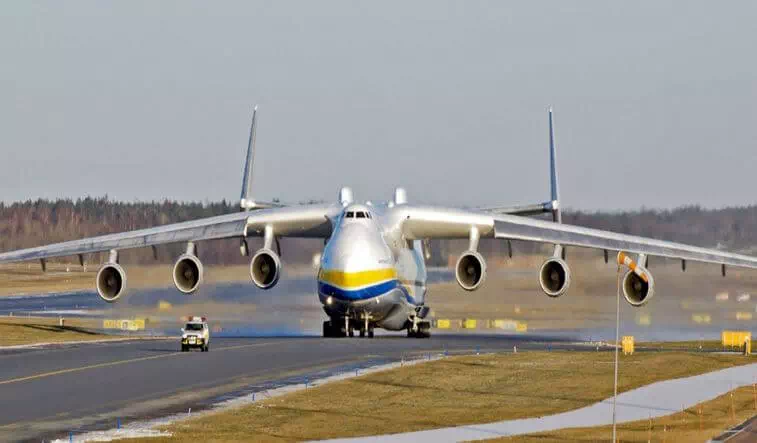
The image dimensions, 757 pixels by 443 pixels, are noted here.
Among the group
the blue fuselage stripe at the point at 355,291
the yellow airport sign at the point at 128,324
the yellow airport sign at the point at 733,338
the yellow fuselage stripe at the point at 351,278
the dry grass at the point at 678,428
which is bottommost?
the dry grass at the point at 678,428

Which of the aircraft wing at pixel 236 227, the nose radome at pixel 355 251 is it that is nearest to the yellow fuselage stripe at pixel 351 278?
the nose radome at pixel 355 251

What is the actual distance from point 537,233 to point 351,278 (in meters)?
6.55

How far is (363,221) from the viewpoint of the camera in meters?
44.4

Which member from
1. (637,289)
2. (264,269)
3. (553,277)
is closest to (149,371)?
(264,269)

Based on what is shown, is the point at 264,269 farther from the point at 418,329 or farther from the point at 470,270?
the point at 418,329

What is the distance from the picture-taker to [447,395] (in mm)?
32531

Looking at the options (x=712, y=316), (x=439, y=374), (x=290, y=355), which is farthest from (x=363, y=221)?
(x=712, y=316)

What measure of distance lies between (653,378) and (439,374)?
5.19 m

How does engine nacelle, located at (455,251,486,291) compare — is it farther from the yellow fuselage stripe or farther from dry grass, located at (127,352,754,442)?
dry grass, located at (127,352,754,442)

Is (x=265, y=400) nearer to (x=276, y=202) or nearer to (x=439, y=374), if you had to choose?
(x=439, y=374)

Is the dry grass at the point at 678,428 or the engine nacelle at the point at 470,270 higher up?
the engine nacelle at the point at 470,270

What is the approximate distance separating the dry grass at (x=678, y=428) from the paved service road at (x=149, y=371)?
7763 mm

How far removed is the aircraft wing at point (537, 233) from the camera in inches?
1809

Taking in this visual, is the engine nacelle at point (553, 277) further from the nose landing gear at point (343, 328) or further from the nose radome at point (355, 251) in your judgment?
the nose landing gear at point (343, 328)
